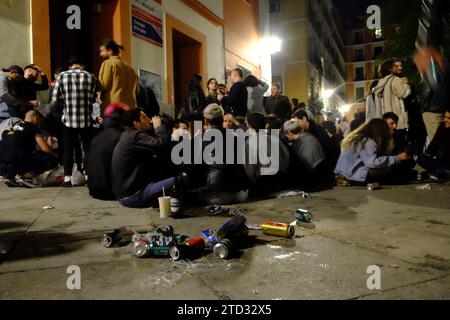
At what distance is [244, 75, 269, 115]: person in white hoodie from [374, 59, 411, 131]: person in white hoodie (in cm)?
230

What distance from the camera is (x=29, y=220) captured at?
375 centimetres

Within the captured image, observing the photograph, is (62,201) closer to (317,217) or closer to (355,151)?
(317,217)

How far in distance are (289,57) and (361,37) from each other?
32245 millimetres

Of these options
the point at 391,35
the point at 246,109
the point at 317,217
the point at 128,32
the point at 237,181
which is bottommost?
the point at 317,217

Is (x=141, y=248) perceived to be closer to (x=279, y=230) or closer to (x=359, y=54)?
(x=279, y=230)

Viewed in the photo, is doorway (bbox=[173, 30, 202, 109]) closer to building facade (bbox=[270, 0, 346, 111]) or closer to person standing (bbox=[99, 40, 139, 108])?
person standing (bbox=[99, 40, 139, 108])

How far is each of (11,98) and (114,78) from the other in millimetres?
1657

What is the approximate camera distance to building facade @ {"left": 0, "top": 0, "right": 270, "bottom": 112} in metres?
6.66

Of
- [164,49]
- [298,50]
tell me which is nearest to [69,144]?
[164,49]

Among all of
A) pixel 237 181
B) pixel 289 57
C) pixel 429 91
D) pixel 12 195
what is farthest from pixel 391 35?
pixel 12 195

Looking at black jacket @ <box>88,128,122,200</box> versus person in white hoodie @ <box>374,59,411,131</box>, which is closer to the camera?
black jacket @ <box>88,128,122,200</box>

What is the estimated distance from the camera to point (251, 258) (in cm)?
260

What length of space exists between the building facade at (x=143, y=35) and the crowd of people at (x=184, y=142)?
827 mm

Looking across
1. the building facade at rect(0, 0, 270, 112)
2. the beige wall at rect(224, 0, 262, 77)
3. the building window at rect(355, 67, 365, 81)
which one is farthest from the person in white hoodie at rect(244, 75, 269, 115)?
the building window at rect(355, 67, 365, 81)
